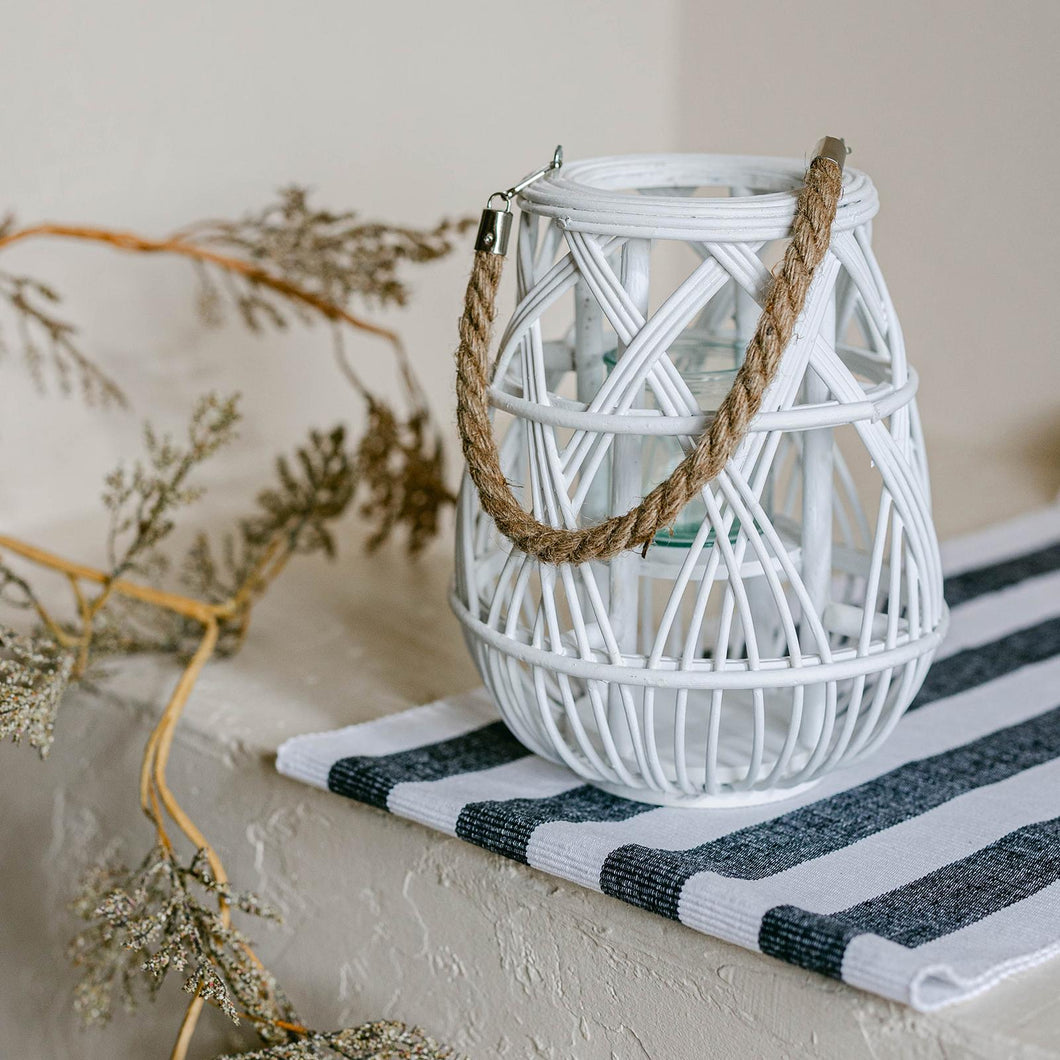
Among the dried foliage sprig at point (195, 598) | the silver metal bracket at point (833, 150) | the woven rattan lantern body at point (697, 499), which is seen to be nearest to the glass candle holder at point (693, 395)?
the woven rattan lantern body at point (697, 499)

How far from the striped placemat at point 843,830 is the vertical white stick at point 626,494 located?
0.06 meters

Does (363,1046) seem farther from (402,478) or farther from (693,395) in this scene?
(402,478)

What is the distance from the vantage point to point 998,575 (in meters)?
1.02

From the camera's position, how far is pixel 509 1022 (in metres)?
0.68

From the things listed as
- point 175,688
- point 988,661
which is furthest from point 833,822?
point 175,688

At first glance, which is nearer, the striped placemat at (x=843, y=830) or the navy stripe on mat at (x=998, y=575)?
the striped placemat at (x=843, y=830)

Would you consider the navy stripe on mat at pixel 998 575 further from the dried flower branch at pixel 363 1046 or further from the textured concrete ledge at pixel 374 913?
the dried flower branch at pixel 363 1046

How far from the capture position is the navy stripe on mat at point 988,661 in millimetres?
847

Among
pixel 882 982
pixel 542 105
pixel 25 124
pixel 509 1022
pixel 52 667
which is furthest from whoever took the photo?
pixel 542 105

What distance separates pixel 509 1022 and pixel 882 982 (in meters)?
0.21

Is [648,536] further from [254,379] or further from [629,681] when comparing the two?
[254,379]

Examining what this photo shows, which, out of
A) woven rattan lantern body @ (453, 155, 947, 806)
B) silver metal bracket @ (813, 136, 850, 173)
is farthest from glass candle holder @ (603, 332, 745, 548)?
silver metal bracket @ (813, 136, 850, 173)

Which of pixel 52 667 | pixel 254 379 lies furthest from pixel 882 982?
pixel 254 379

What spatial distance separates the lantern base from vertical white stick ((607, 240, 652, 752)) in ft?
0.09
